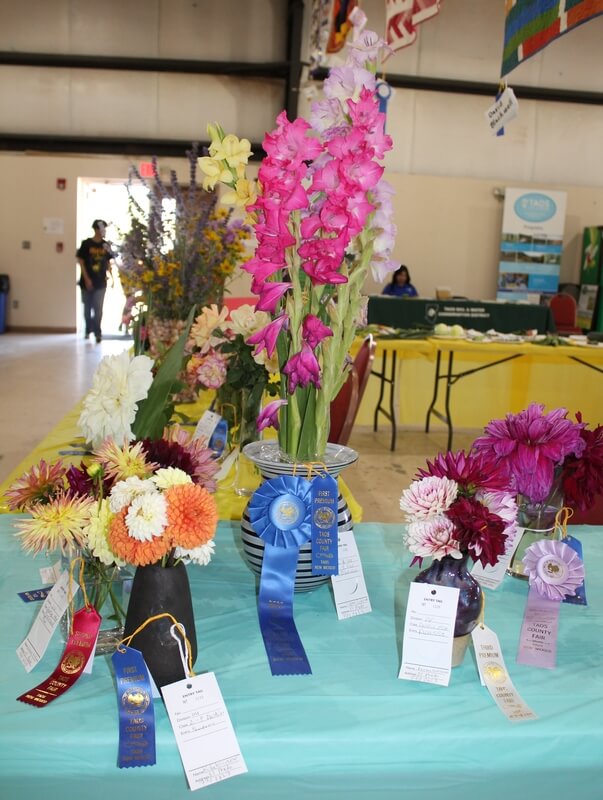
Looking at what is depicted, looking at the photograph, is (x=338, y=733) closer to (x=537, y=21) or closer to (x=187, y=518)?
(x=187, y=518)

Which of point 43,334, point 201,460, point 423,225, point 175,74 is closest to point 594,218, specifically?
point 423,225

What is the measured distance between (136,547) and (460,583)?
0.40m

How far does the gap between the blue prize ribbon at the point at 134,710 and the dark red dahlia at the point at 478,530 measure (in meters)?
0.40

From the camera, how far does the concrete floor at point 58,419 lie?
4.24 meters

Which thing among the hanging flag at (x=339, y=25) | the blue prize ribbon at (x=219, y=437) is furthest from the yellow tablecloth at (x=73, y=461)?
the hanging flag at (x=339, y=25)

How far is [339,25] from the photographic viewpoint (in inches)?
243

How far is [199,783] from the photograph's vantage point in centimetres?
77

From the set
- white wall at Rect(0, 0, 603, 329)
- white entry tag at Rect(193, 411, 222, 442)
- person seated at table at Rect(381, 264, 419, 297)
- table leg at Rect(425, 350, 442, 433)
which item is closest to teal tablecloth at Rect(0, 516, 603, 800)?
white entry tag at Rect(193, 411, 222, 442)

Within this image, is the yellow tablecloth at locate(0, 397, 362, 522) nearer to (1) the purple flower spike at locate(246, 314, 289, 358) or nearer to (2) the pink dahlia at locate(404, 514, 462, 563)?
(1) the purple flower spike at locate(246, 314, 289, 358)

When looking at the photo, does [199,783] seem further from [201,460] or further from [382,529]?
[382,529]

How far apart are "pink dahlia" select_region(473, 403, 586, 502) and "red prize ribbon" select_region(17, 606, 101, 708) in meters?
0.61

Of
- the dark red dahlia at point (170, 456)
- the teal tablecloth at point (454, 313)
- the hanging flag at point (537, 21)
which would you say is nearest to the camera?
the dark red dahlia at point (170, 456)

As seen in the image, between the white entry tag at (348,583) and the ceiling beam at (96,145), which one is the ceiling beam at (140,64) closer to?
the ceiling beam at (96,145)

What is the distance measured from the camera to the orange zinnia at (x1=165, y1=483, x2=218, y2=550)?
818 millimetres
